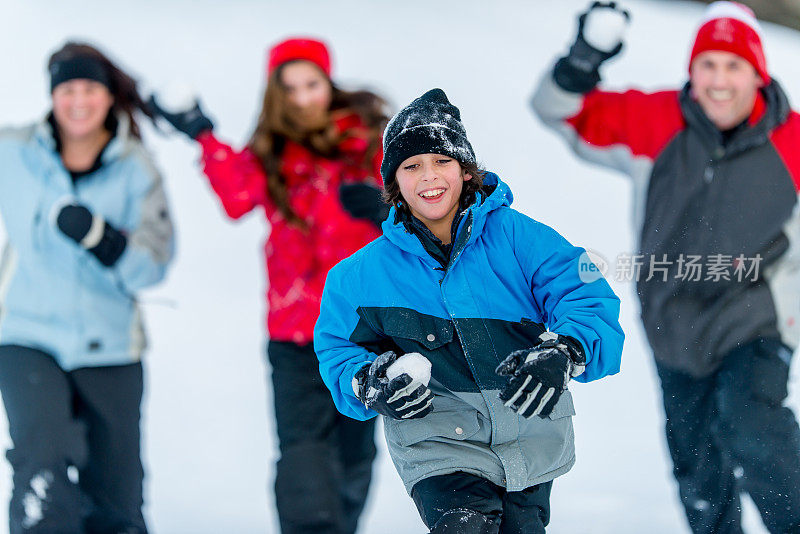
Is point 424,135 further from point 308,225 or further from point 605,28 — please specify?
point 605,28

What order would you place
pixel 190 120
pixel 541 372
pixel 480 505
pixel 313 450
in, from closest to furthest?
pixel 541 372, pixel 480 505, pixel 313 450, pixel 190 120

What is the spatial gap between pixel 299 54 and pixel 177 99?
41 centimetres

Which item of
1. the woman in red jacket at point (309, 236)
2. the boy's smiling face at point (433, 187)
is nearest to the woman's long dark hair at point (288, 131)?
the woman in red jacket at point (309, 236)

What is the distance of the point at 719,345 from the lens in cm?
260

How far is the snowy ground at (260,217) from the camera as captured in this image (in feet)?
9.82

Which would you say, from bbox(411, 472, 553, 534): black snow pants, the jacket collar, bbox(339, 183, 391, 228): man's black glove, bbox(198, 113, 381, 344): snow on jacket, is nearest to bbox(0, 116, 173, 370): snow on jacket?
bbox(198, 113, 381, 344): snow on jacket

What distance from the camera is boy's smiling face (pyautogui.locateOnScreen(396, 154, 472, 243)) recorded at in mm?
1864

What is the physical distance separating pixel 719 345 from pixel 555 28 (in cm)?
279

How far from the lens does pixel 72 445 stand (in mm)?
2951

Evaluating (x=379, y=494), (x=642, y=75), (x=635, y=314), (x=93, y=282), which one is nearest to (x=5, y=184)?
(x=93, y=282)

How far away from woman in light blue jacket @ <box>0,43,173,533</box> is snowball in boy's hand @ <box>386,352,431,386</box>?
149 cm

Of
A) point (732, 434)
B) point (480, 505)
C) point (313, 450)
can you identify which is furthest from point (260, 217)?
→ point (480, 505)

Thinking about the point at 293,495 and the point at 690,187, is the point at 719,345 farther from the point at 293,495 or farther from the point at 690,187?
the point at 293,495

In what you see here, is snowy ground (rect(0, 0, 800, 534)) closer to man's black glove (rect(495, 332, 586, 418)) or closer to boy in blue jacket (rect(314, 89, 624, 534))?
boy in blue jacket (rect(314, 89, 624, 534))
